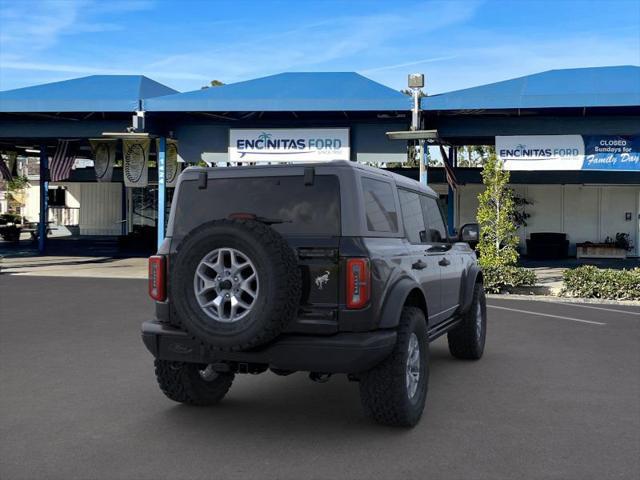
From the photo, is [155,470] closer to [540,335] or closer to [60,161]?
[540,335]

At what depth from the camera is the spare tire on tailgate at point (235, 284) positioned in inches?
179

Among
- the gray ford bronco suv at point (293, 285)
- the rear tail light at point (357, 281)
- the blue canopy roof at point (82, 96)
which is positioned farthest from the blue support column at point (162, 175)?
the rear tail light at point (357, 281)

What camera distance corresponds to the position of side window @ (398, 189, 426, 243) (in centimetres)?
600

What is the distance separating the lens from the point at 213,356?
193 inches

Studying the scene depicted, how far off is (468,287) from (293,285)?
3.50 meters

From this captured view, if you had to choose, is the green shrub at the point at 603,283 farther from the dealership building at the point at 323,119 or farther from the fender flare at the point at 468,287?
the fender flare at the point at 468,287

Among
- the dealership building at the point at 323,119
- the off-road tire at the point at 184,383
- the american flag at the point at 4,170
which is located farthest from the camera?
the american flag at the point at 4,170

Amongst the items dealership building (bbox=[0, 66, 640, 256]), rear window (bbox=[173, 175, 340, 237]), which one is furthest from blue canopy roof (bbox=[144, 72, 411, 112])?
rear window (bbox=[173, 175, 340, 237])

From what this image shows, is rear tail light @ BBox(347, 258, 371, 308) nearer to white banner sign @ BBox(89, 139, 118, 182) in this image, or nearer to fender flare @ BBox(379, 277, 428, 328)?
fender flare @ BBox(379, 277, 428, 328)

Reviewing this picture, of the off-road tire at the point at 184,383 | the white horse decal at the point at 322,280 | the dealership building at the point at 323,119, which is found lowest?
the off-road tire at the point at 184,383

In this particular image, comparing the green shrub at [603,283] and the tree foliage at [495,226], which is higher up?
the tree foliage at [495,226]

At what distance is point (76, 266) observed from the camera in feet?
74.1

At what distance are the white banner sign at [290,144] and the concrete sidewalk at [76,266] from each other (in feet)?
16.6

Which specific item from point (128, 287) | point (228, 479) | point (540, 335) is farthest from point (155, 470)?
point (128, 287)
